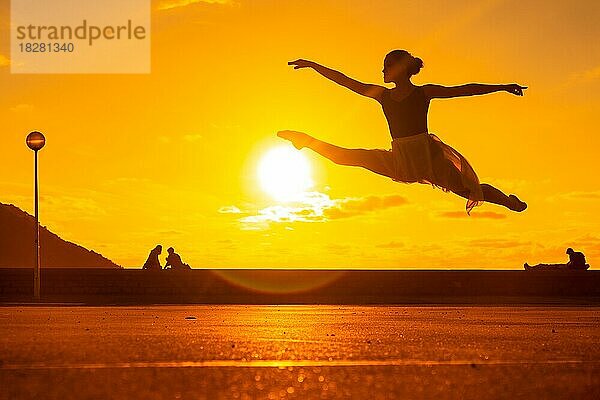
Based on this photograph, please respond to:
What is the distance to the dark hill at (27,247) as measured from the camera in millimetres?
80062

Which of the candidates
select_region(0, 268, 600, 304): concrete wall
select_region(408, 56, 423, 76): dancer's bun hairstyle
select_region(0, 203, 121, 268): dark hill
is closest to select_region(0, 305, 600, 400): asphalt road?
select_region(408, 56, 423, 76): dancer's bun hairstyle

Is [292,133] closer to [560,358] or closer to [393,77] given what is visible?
[393,77]

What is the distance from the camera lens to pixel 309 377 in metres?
7.62

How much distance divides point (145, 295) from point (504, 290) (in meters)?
13.2

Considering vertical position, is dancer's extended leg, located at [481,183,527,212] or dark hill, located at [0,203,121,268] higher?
dark hill, located at [0,203,121,268]

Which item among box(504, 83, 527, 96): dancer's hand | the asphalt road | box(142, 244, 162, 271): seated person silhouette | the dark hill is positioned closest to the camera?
the asphalt road

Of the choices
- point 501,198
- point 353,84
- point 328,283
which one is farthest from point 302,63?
point 328,283

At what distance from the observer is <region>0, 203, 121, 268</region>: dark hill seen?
8006 cm

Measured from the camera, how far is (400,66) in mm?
12141

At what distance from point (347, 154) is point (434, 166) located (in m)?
1.11

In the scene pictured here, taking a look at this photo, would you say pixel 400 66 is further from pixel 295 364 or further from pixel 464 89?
pixel 295 364

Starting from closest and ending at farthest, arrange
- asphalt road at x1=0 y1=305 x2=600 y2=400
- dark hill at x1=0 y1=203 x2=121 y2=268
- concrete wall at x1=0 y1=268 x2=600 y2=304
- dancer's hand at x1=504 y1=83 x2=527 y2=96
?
asphalt road at x1=0 y1=305 x2=600 y2=400, dancer's hand at x1=504 y1=83 x2=527 y2=96, concrete wall at x1=0 y1=268 x2=600 y2=304, dark hill at x1=0 y1=203 x2=121 y2=268

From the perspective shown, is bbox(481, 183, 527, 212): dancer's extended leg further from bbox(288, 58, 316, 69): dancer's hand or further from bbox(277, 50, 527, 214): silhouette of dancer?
bbox(288, 58, 316, 69): dancer's hand

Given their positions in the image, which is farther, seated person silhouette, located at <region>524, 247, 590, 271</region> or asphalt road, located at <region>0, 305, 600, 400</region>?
seated person silhouette, located at <region>524, 247, 590, 271</region>
